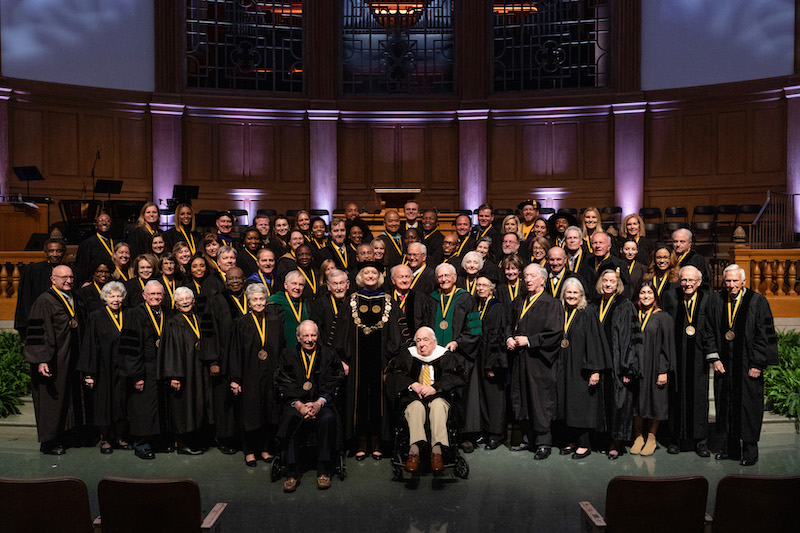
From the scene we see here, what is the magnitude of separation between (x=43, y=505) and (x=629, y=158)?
12.4 m

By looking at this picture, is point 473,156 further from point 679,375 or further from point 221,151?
point 679,375

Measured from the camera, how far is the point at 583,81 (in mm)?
14422

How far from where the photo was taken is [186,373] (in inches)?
252

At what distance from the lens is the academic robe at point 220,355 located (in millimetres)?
6383

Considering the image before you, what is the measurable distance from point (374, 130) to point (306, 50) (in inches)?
77.8

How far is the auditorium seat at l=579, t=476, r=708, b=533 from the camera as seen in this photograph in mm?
3350

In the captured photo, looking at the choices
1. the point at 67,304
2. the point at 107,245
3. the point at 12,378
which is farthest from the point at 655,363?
the point at 12,378

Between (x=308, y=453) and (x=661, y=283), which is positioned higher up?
(x=661, y=283)

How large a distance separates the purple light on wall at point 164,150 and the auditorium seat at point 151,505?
11143 millimetres

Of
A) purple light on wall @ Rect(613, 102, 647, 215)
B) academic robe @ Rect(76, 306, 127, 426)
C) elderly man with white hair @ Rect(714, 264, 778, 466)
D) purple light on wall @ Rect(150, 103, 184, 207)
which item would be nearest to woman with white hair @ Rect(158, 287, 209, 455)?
academic robe @ Rect(76, 306, 127, 426)

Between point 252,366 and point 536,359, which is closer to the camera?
point 252,366

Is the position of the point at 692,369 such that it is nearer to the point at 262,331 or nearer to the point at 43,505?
the point at 262,331

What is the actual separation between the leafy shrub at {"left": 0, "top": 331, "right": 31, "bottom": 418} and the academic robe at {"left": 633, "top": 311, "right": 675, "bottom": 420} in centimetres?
579

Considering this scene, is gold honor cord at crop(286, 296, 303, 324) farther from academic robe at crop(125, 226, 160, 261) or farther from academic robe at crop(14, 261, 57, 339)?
academic robe at crop(14, 261, 57, 339)
